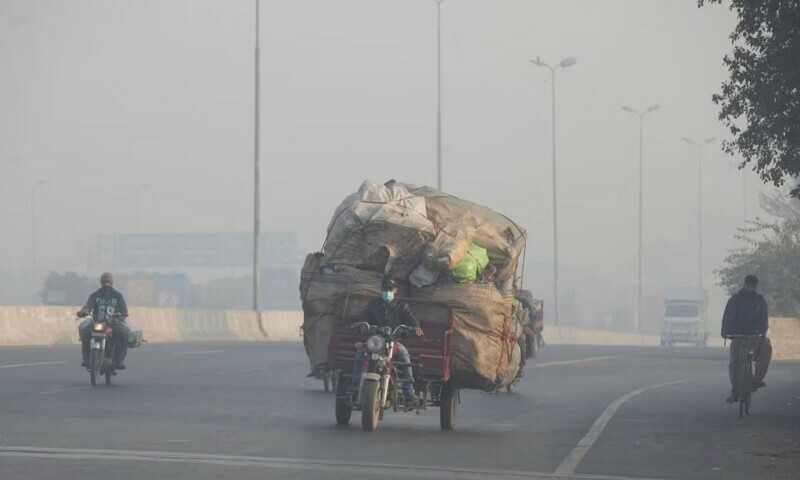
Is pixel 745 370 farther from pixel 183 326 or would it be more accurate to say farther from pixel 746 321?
pixel 183 326

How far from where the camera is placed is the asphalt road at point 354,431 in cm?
1348

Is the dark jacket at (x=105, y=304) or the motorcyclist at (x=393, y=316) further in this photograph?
the dark jacket at (x=105, y=304)

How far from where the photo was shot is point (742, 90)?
2300 cm

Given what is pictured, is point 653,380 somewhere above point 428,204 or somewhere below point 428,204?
below

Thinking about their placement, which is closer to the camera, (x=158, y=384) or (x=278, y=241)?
(x=158, y=384)

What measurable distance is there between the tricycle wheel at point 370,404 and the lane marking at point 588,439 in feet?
6.97

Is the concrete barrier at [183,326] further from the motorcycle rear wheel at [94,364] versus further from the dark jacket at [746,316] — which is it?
the dark jacket at [746,316]

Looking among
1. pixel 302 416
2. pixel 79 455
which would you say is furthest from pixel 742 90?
pixel 79 455

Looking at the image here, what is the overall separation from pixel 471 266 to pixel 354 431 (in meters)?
2.23

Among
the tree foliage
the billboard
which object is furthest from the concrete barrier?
the billboard

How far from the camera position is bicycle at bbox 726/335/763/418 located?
21359mm

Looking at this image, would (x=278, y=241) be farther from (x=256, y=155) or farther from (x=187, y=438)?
(x=187, y=438)

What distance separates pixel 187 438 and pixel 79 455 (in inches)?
81.6

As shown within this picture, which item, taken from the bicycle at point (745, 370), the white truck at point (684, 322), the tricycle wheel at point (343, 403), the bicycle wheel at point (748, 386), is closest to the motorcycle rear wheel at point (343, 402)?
the tricycle wheel at point (343, 403)
